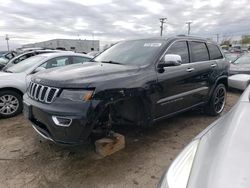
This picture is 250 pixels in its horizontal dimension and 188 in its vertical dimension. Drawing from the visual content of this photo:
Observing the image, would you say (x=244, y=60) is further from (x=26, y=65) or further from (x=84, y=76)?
(x=84, y=76)

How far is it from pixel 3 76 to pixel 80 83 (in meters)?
3.40

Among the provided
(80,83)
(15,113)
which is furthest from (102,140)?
(15,113)

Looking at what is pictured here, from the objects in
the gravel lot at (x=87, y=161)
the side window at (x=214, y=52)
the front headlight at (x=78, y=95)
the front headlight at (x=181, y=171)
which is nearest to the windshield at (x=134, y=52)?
the front headlight at (x=78, y=95)

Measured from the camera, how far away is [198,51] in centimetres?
516

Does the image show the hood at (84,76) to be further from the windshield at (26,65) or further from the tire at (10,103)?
the windshield at (26,65)

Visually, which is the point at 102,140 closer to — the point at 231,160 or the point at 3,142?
the point at 3,142

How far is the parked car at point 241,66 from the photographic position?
912 centimetres

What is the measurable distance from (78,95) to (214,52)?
3.78m

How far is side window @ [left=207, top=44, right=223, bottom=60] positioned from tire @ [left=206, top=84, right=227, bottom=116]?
0.64 metres

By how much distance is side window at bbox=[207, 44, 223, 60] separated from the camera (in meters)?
5.55

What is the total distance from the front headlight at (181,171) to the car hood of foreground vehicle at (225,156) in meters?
0.05

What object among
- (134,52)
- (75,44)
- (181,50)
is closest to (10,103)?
(134,52)

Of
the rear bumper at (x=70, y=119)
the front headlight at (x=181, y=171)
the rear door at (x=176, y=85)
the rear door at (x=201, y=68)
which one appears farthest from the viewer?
the rear door at (x=201, y=68)

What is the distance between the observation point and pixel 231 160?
1435 millimetres
